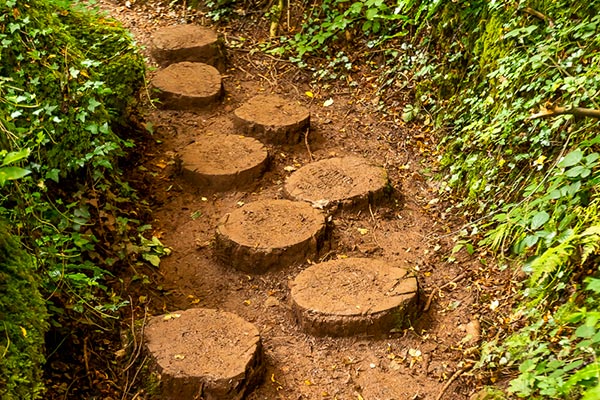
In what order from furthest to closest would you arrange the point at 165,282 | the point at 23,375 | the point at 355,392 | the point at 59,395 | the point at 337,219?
the point at 337,219 < the point at 165,282 < the point at 355,392 < the point at 59,395 < the point at 23,375

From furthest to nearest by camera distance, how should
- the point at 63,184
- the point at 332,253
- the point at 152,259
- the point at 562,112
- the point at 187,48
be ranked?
the point at 187,48
the point at 332,253
the point at 152,259
the point at 63,184
the point at 562,112

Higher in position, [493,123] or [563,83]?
[563,83]

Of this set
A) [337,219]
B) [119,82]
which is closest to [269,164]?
[337,219]

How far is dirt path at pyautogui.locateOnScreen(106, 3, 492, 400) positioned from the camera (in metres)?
3.59

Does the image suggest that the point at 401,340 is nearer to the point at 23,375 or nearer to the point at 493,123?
the point at 493,123

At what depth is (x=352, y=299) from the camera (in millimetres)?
3828

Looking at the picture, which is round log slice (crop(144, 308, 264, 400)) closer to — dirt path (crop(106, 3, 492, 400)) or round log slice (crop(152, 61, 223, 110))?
dirt path (crop(106, 3, 492, 400))

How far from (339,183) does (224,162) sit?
1.00 metres

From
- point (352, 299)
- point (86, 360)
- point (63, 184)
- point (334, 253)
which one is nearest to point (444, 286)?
point (352, 299)

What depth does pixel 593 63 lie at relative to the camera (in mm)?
3633

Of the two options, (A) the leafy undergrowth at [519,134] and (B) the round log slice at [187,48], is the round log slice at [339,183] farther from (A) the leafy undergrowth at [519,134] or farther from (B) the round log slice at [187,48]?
(B) the round log slice at [187,48]

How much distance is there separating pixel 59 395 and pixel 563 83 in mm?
3280

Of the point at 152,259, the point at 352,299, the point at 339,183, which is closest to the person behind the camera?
the point at 352,299

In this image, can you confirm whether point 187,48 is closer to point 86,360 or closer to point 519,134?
point 519,134
